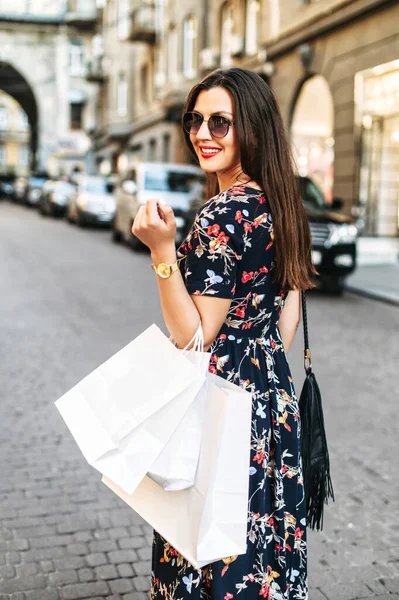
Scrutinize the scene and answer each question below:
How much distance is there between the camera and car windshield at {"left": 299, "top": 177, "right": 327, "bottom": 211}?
43.6ft

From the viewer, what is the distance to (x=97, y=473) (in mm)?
4520

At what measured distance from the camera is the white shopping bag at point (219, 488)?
1.95 meters

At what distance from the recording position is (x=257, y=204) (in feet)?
6.96

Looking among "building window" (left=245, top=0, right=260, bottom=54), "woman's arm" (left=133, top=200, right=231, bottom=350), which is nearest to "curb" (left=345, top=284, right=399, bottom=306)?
"woman's arm" (left=133, top=200, right=231, bottom=350)

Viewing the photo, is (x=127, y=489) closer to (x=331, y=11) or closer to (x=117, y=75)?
(x=331, y=11)

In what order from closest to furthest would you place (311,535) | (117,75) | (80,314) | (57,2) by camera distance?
1. (311,535)
2. (80,314)
3. (117,75)
4. (57,2)

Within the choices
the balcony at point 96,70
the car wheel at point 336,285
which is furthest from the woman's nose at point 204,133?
the balcony at point 96,70

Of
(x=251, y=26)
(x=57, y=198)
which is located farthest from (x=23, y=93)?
(x=251, y=26)

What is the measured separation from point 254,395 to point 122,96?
139 feet

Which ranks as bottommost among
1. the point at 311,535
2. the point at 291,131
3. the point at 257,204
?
the point at 311,535

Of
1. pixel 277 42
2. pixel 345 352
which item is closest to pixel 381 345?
pixel 345 352

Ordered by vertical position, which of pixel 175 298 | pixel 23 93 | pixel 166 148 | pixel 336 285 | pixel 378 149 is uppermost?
pixel 23 93

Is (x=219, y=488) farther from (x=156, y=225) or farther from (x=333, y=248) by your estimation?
(x=333, y=248)

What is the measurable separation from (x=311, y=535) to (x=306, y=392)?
1.60 meters
